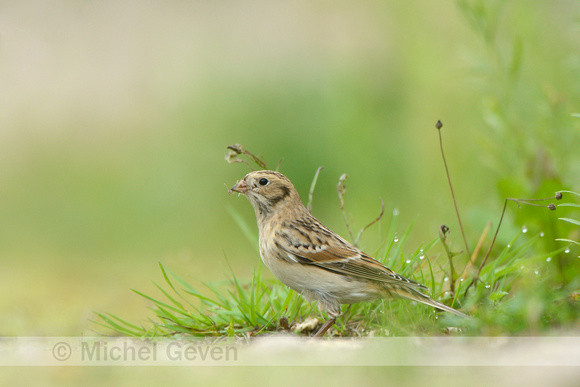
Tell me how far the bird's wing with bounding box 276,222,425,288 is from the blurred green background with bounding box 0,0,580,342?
83cm

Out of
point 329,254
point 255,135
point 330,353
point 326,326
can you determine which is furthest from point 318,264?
point 255,135

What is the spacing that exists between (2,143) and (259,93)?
389 cm

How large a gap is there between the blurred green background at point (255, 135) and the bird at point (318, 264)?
72 cm

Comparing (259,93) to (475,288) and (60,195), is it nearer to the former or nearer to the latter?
(60,195)

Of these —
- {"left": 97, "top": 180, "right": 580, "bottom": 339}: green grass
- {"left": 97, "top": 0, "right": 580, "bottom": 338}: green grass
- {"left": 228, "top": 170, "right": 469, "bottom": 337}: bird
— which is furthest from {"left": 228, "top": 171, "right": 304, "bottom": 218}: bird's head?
{"left": 97, "top": 180, "right": 580, "bottom": 339}: green grass

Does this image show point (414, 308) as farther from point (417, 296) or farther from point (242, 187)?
point (242, 187)

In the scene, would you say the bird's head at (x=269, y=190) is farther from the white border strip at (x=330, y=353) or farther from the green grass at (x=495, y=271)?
the white border strip at (x=330, y=353)

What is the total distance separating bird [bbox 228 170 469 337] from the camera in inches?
148

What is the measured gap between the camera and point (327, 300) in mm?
3795

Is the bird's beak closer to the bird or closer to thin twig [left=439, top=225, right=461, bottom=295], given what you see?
the bird

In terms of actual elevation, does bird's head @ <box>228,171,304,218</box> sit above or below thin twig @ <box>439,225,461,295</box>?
above

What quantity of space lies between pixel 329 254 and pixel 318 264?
0.10m

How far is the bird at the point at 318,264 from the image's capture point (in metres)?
3.77

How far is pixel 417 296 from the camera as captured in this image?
369 cm
